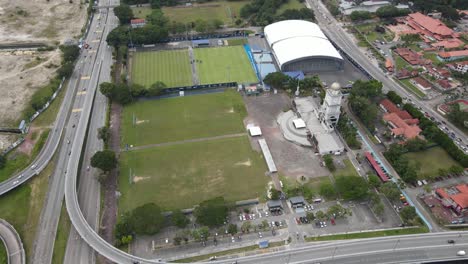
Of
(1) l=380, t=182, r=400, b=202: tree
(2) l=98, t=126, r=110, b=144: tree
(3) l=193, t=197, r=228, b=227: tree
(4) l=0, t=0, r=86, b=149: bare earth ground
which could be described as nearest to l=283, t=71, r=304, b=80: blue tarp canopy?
(1) l=380, t=182, r=400, b=202: tree

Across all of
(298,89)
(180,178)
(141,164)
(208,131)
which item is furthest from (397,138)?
(141,164)

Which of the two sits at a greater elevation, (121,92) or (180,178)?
(121,92)

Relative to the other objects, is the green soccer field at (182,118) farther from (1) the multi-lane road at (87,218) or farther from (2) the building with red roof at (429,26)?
(2) the building with red roof at (429,26)

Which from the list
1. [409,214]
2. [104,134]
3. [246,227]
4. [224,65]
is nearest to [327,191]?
[409,214]

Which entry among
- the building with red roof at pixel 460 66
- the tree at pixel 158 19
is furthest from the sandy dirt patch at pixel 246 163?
the building with red roof at pixel 460 66

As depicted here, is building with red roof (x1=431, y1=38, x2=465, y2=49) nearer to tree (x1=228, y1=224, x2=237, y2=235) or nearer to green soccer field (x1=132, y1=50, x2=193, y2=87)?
green soccer field (x1=132, y1=50, x2=193, y2=87)

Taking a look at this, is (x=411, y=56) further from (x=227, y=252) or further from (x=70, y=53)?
(x=70, y=53)

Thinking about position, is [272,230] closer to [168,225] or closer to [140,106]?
[168,225]
